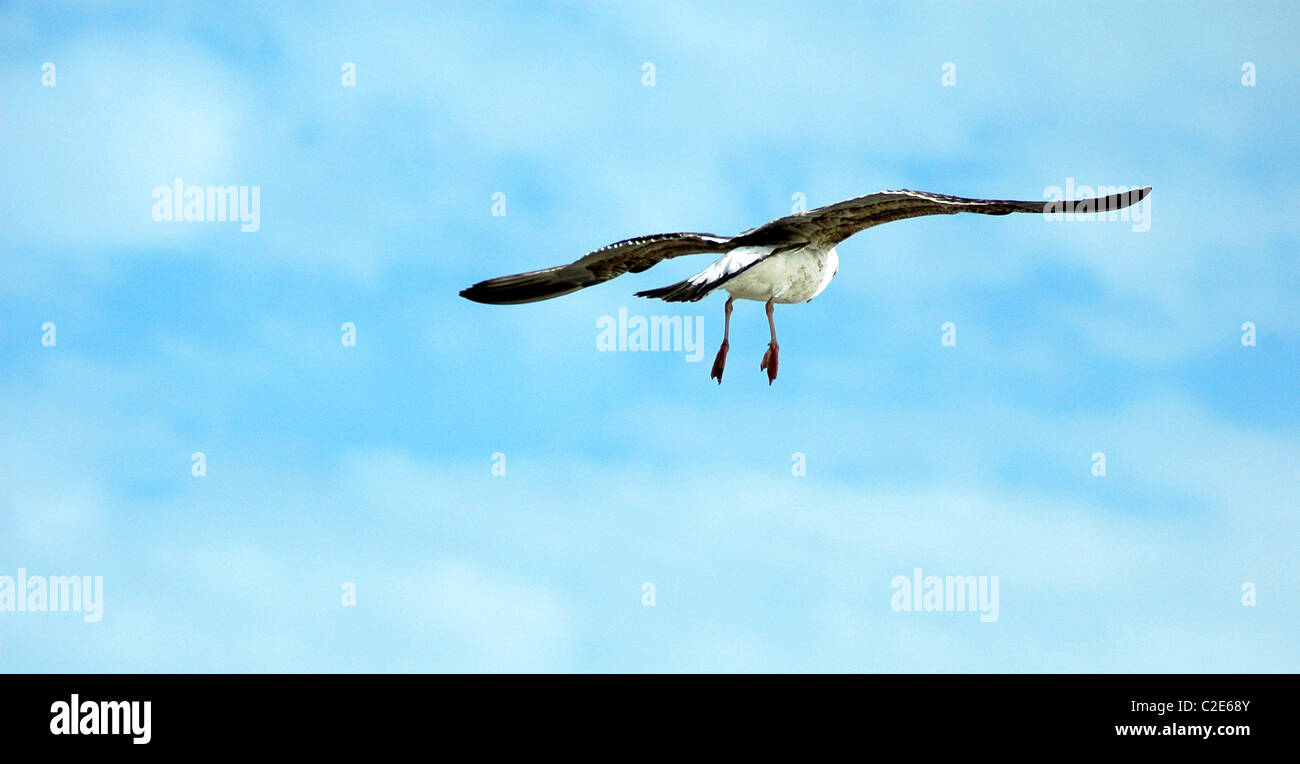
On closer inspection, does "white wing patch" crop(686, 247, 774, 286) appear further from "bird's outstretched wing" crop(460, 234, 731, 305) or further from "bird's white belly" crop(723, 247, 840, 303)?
"bird's outstretched wing" crop(460, 234, 731, 305)

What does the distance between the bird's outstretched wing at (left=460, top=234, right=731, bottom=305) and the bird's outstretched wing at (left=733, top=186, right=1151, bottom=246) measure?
4.87 feet

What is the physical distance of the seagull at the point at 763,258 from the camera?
762 inches

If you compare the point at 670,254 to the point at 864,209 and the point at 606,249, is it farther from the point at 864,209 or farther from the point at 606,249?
the point at 864,209

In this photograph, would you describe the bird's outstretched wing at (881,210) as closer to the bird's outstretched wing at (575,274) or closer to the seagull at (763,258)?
the seagull at (763,258)

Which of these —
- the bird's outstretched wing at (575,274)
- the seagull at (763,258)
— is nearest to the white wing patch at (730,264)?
the seagull at (763,258)

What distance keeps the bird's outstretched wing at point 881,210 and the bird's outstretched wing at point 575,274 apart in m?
1.49

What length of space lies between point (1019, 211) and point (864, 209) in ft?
6.79

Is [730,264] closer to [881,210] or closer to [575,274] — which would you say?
[881,210]

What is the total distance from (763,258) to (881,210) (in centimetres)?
181

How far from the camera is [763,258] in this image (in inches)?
819

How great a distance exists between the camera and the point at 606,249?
2197cm
